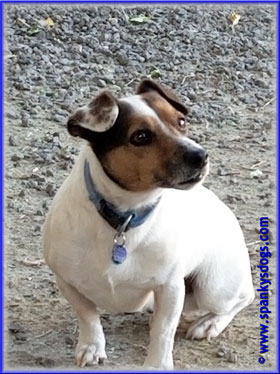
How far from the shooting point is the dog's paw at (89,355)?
4.11 m

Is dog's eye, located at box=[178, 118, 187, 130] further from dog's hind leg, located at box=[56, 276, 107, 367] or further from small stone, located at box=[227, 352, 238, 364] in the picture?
small stone, located at box=[227, 352, 238, 364]

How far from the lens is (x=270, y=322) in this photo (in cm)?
452

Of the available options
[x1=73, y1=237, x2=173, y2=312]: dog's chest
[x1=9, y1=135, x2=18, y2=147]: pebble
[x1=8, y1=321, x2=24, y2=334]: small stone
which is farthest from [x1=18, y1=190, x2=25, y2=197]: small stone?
[x1=73, y1=237, x2=173, y2=312]: dog's chest

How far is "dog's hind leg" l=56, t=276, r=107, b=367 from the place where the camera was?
404 centimetres

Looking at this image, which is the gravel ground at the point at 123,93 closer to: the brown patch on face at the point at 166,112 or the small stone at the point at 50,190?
the small stone at the point at 50,190

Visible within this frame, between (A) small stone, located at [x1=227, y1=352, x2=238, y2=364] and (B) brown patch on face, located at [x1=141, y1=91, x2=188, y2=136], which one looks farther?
(A) small stone, located at [x1=227, y1=352, x2=238, y2=364]

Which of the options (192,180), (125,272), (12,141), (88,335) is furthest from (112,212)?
(12,141)

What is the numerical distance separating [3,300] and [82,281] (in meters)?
0.74

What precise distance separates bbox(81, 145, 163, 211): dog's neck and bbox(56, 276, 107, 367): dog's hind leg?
0.52 metres

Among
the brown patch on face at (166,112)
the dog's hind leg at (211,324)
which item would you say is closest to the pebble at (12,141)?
the dog's hind leg at (211,324)

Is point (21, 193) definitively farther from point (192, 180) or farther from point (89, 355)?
point (192, 180)

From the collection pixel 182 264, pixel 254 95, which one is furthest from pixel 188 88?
pixel 182 264

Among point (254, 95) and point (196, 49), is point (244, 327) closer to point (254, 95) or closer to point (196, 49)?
point (254, 95)

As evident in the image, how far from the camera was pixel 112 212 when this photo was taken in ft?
12.2
